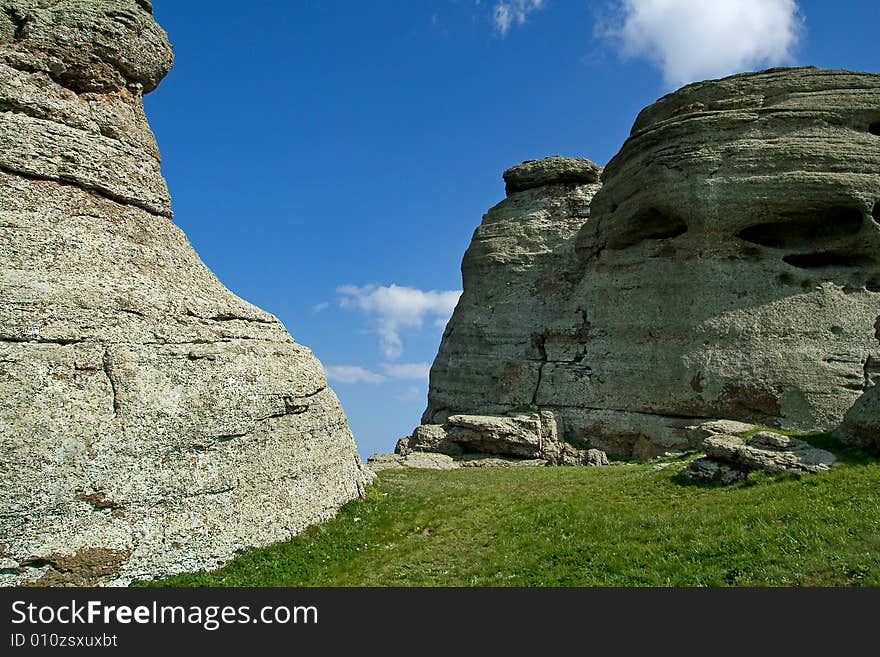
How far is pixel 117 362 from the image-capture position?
11477 millimetres

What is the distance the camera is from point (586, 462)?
25.6 m

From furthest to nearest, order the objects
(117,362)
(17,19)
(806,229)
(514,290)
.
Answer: (514,290)
(806,229)
(17,19)
(117,362)

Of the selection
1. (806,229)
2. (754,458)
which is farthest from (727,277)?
(754,458)

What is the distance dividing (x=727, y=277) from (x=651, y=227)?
15.5ft

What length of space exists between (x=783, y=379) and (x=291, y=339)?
19.4m

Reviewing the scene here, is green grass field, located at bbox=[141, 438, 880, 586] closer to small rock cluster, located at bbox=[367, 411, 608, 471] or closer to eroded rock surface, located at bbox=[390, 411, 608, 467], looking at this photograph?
small rock cluster, located at bbox=[367, 411, 608, 471]

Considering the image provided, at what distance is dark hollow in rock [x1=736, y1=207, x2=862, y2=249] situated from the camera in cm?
2672

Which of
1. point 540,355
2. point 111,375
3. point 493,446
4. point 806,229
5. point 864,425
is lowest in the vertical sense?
point 864,425

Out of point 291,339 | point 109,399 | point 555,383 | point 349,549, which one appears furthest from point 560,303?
point 109,399

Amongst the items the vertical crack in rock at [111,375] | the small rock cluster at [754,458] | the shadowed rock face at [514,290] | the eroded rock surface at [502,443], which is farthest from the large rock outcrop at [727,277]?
the vertical crack in rock at [111,375]

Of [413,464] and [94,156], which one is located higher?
[94,156]

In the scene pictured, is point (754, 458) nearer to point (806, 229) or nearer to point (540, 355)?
point (806, 229)

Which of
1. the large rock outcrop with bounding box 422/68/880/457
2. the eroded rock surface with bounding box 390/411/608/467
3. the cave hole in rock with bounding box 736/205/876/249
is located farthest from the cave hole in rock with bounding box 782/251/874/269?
the eroded rock surface with bounding box 390/411/608/467

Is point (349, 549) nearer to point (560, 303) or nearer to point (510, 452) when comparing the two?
point (510, 452)
